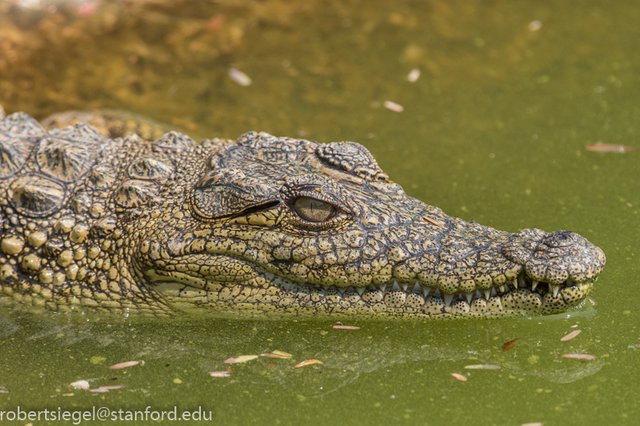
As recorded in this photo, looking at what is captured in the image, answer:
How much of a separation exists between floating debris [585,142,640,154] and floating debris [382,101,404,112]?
5.70ft

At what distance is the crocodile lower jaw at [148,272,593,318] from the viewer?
19.1 feet

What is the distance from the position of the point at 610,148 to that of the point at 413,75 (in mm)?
2181

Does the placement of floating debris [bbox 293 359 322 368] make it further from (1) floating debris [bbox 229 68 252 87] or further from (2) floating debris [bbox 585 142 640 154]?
(1) floating debris [bbox 229 68 252 87]

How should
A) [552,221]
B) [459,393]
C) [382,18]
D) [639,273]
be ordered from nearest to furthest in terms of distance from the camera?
[459,393]
[639,273]
[552,221]
[382,18]

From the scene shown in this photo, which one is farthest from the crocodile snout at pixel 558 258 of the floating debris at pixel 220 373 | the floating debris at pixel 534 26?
the floating debris at pixel 534 26

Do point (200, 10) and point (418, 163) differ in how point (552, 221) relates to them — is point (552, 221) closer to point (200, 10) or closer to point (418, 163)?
point (418, 163)

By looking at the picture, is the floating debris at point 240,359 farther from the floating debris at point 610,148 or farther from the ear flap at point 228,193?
the floating debris at point 610,148

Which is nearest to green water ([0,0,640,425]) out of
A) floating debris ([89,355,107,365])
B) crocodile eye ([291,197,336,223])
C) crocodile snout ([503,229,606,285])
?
floating debris ([89,355,107,365])

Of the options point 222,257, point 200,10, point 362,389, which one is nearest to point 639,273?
point 362,389

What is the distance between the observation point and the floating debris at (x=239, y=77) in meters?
9.42

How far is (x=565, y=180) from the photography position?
7715mm

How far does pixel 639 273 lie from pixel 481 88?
3.15 m

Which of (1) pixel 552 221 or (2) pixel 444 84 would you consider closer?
(1) pixel 552 221

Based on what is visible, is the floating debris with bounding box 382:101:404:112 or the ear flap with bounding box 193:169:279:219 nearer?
the ear flap with bounding box 193:169:279:219
